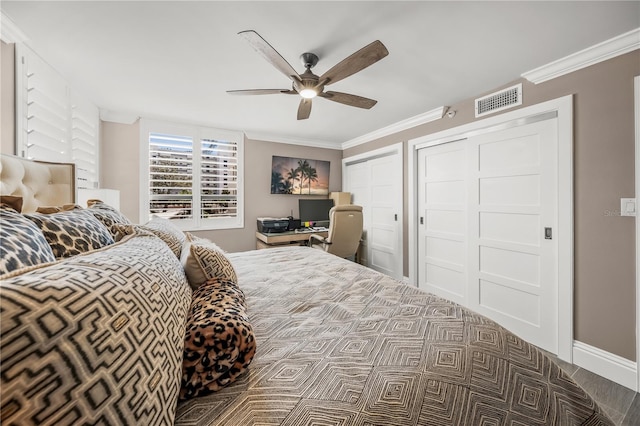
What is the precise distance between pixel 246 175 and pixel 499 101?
3.50m

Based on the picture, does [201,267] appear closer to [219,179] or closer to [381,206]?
[219,179]

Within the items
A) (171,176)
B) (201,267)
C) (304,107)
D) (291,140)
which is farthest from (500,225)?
(171,176)

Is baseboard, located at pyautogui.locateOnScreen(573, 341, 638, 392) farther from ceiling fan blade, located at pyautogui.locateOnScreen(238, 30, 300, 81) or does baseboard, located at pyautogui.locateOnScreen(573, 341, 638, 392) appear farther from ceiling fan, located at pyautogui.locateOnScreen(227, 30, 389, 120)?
ceiling fan blade, located at pyautogui.locateOnScreen(238, 30, 300, 81)

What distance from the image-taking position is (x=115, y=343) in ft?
1.42

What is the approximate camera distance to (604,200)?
6.24ft

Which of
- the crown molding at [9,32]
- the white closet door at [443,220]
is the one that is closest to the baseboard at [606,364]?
the white closet door at [443,220]

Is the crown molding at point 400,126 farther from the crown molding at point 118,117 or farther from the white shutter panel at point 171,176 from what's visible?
the crown molding at point 118,117

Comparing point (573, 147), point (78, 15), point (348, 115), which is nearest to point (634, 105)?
point (573, 147)

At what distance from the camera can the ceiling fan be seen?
5.05ft

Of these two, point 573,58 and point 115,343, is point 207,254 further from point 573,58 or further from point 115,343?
point 573,58

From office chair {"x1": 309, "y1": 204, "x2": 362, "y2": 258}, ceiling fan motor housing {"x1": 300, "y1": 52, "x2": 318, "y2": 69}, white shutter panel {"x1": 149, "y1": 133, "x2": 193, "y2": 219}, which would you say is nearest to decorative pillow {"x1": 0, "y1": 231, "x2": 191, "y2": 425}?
ceiling fan motor housing {"x1": 300, "y1": 52, "x2": 318, "y2": 69}

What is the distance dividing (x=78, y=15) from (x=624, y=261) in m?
4.09

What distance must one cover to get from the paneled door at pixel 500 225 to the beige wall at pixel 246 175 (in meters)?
2.20

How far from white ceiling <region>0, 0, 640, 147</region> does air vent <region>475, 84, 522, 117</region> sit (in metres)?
0.09
